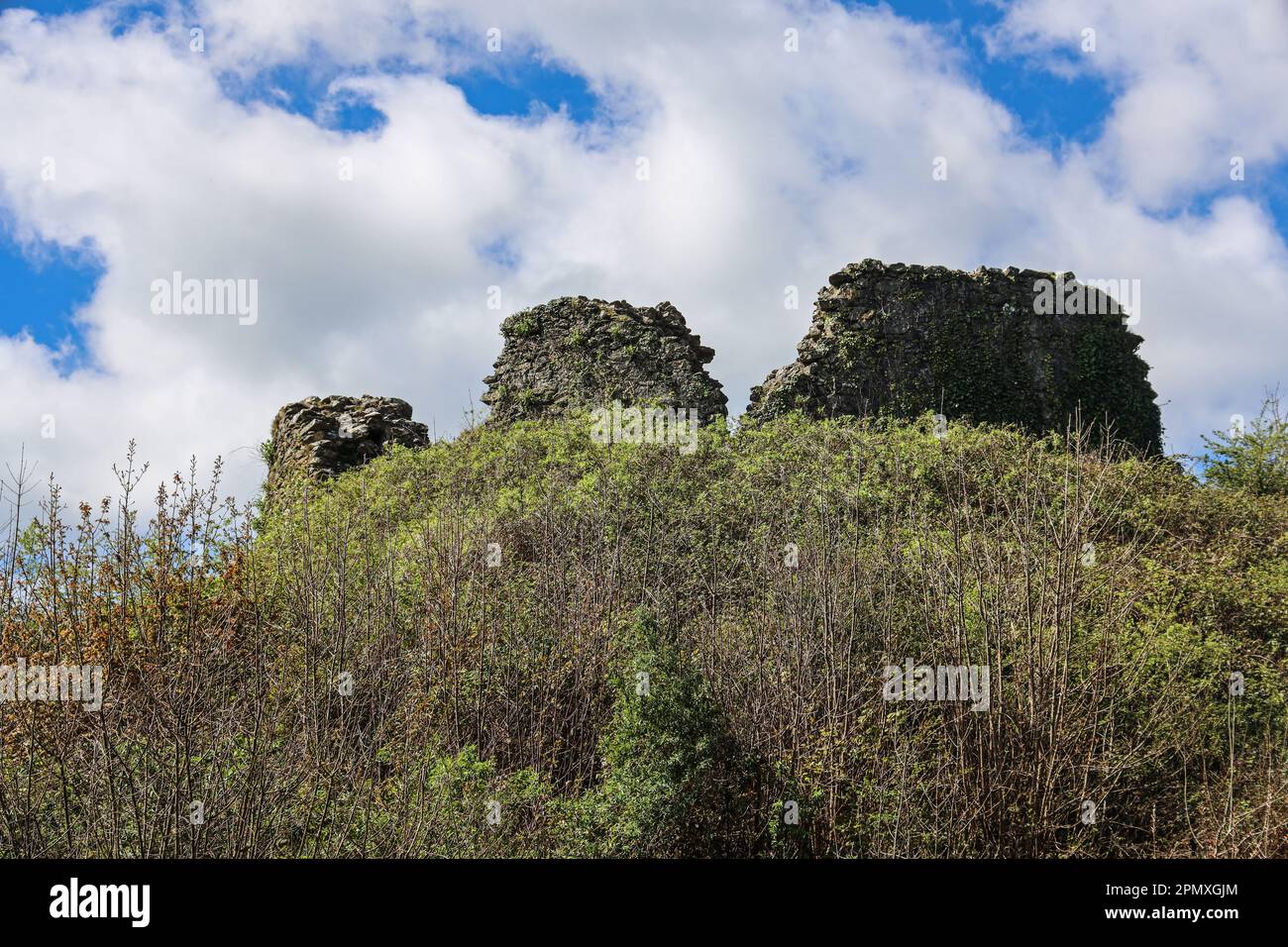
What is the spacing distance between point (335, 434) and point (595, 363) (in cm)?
492

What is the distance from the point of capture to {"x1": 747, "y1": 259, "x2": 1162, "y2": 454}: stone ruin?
18.2 m

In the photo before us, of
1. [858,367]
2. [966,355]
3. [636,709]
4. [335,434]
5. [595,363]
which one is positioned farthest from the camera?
[335,434]

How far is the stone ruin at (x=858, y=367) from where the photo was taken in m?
18.2

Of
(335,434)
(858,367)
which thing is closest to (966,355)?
(858,367)

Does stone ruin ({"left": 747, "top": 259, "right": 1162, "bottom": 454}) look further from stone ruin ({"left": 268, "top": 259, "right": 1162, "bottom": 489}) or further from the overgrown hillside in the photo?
the overgrown hillside

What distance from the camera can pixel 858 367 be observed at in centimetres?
1827

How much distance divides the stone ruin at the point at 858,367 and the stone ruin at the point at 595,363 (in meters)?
0.03

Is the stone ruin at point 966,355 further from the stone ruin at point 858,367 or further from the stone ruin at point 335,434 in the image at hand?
the stone ruin at point 335,434

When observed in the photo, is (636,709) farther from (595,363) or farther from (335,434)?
(335,434)

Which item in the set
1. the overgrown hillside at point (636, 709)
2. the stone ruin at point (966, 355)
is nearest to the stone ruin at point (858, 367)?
the stone ruin at point (966, 355)
